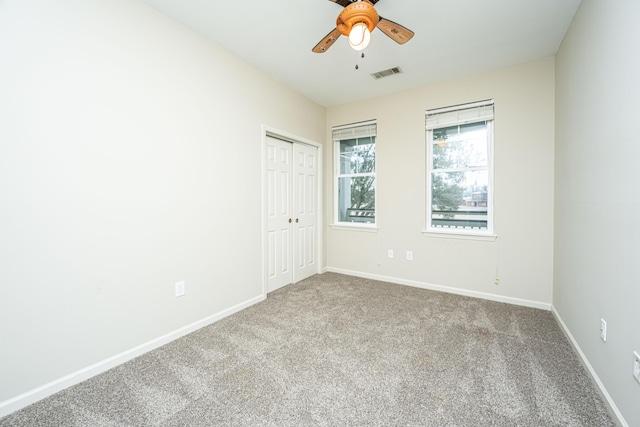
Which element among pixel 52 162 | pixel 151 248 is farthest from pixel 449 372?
pixel 52 162

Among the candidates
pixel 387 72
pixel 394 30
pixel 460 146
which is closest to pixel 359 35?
pixel 394 30

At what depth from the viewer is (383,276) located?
404 cm

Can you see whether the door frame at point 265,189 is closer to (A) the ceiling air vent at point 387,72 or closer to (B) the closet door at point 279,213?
(B) the closet door at point 279,213

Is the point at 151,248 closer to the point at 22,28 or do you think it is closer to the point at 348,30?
the point at 22,28

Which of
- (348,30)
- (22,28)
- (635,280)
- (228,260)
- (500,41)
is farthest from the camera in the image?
(228,260)

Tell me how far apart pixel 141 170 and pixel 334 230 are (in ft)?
9.61

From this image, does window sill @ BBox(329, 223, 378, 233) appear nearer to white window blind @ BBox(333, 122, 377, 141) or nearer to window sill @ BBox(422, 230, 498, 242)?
window sill @ BBox(422, 230, 498, 242)

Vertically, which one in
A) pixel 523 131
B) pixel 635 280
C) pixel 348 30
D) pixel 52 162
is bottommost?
pixel 635 280

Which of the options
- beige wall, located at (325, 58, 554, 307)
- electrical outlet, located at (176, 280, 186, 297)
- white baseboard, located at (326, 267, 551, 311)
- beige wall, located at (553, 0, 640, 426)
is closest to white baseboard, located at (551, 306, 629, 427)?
beige wall, located at (553, 0, 640, 426)

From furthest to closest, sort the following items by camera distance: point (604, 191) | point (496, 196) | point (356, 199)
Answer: point (356, 199), point (496, 196), point (604, 191)

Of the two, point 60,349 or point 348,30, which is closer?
point 60,349

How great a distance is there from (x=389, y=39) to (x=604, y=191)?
→ 2047 millimetres

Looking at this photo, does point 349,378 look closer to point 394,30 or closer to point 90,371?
point 90,371

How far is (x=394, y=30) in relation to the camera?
Answer: 1.89m
